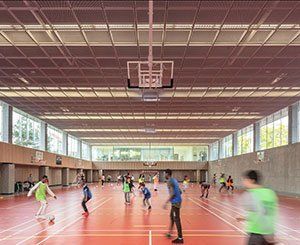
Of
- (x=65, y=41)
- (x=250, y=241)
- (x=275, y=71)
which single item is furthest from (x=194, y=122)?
(x=250, y=241)

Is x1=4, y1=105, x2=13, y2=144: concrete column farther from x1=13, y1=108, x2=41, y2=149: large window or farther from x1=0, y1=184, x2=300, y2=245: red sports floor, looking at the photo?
x1=0, y1=184, x2=300, y2=245: red sports floor

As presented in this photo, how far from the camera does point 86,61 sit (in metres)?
22.6

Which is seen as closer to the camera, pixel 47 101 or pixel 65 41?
pixel 65 41

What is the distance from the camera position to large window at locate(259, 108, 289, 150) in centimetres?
4062

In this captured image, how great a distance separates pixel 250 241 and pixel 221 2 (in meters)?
10.1

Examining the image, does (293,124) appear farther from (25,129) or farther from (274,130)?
(25,129)

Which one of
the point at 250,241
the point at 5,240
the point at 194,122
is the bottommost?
the point at 5,240

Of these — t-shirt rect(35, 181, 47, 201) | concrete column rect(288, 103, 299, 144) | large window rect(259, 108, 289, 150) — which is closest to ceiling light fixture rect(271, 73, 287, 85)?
concrete column rect(288, 103, 299, 144)

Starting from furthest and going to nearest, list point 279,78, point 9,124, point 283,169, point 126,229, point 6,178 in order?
1. point 283,169
2. point 9,124
3. point 6,178
4. point 279,78
5. point 126,229

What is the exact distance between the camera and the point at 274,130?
144ft

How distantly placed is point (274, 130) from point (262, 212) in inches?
1533

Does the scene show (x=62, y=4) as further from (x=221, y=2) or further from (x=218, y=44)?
(x=218, y=44)

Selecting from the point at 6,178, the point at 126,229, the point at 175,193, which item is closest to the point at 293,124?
the point at 6,178

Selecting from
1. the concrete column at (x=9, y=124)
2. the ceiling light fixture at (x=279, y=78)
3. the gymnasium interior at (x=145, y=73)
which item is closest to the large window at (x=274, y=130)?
the gymnasium interior at (x=145, y=73)
